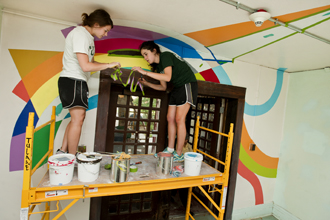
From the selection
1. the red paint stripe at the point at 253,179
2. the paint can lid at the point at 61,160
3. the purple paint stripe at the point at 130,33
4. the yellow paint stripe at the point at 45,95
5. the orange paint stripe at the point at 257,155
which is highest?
the purple paint stripe at the point at 130,33

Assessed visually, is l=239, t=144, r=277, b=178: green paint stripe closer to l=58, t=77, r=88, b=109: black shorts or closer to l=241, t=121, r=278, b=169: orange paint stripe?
l=241, t=121, r=278, b=169: orange paint stripe

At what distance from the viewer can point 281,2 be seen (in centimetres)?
142

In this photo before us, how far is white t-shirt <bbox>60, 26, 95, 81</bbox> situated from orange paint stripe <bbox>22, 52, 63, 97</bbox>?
51 centimetres

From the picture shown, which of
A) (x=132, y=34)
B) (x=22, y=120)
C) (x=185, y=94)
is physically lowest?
(x=22, y=120)

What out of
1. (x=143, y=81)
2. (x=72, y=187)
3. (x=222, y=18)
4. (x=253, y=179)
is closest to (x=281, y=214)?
(x=253, y=179)

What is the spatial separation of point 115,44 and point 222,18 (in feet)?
4.18

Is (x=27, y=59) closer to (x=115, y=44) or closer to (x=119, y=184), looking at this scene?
(x=115, y=44)

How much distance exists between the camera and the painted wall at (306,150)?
2.93 meters

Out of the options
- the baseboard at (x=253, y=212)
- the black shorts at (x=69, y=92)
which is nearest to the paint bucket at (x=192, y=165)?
the black shorts at (x=69, y=92)

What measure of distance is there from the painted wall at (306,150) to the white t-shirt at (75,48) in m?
3.45

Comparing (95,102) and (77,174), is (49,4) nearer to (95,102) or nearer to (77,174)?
(95,102)

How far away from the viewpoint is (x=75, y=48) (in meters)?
1.58

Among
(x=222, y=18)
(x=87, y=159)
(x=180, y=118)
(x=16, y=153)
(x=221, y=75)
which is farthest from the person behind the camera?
(x=221, y=75)

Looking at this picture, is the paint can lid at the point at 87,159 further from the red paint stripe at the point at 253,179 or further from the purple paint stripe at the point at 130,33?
the red paint stripe at the point at 253,179
